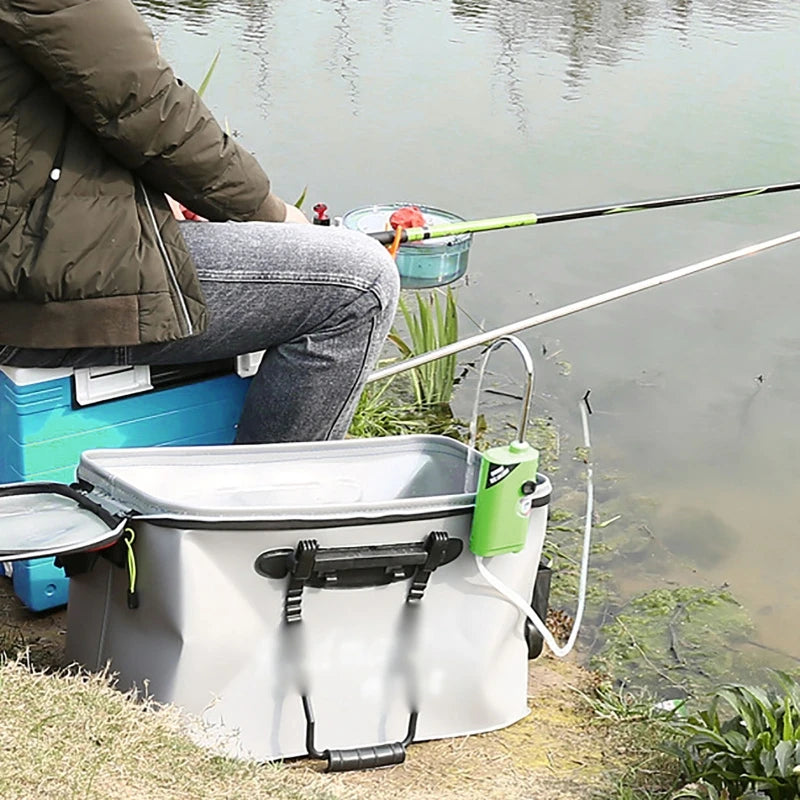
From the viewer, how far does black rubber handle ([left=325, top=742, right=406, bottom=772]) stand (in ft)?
6.20

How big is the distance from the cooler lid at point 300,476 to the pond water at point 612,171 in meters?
1.11

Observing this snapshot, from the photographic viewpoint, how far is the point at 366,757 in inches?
75.2

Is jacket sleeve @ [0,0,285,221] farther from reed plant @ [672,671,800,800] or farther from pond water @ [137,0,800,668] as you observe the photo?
pond water @ [137,0,800,668]

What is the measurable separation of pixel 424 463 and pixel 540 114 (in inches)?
184

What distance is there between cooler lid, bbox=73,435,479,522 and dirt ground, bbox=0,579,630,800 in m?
0.29

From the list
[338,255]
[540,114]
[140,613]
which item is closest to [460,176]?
[540,114]

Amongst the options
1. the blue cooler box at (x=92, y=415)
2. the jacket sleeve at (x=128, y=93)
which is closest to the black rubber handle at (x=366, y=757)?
the blue cooler box at (x=92, y=415)

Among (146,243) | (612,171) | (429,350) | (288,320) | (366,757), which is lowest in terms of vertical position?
(612,171)

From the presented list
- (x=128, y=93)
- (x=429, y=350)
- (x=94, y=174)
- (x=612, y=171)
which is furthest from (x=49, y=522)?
(x=612, y=171)

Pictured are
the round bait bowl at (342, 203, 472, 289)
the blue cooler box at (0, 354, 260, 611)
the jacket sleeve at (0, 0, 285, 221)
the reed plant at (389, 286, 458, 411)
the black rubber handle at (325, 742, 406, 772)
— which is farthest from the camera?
the reed plant at (389, 286, 458, 411)

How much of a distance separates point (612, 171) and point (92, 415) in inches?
158

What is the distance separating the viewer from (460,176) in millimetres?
5492

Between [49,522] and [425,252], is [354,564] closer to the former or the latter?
[49,522]

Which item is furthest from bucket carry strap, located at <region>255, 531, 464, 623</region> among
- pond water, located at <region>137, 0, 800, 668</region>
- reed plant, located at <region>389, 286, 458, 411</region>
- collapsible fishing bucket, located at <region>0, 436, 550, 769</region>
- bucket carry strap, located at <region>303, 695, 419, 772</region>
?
reed plant, located at <region>389, 286, 458, 411</region>
